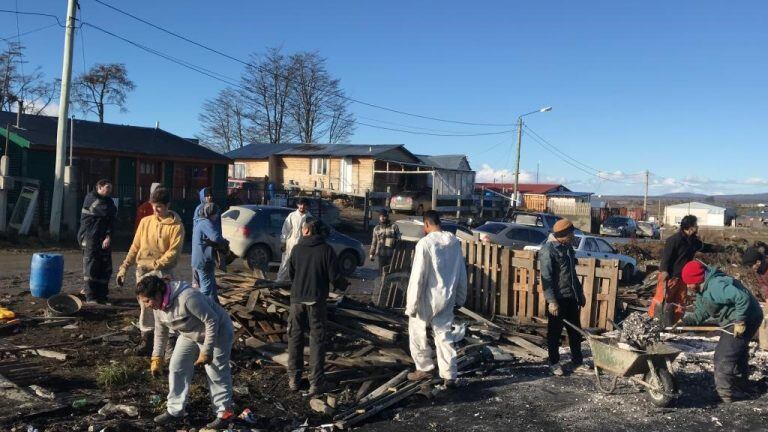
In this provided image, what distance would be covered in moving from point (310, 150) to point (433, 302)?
123ft

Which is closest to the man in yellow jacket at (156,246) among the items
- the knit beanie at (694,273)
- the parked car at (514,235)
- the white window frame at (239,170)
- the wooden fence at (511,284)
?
the wooden fence at (511,284)

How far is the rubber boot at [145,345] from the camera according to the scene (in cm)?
728

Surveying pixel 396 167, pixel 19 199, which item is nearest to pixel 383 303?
pixel 19 199

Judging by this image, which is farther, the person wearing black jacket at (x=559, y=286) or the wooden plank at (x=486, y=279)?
the wooden plank at (x=486, y=279)

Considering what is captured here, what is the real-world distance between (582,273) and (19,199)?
16527mm

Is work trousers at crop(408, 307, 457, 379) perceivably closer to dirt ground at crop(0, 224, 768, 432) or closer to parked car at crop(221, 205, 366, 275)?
dirt ground at crop(0, 224, 768, 432)

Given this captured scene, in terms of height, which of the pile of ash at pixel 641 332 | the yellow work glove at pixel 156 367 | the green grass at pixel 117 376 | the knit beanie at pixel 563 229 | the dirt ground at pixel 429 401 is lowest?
the dirt ground at pixel 429 401

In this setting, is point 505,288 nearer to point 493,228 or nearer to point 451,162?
point 493,228

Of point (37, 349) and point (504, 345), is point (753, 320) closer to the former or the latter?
point (504, 345)

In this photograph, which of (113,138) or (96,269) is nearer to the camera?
(96,269)

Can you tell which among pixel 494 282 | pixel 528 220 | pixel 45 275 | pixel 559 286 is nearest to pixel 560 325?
pixel 559 286

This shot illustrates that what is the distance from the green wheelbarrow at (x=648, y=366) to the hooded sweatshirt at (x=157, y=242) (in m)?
4.63

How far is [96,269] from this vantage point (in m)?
9.53

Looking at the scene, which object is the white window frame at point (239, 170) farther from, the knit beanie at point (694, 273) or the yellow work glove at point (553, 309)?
the knit beanie at point (694, 273)
